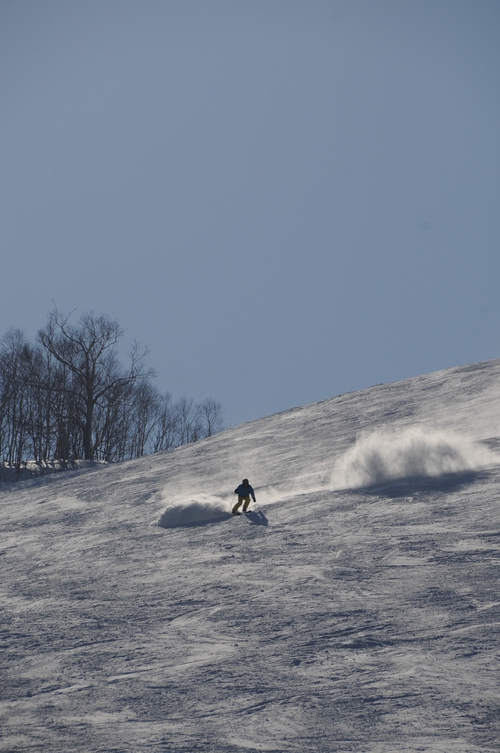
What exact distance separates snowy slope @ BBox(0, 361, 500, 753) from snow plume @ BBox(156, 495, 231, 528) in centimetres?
5

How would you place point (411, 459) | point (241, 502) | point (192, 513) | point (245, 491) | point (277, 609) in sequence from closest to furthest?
point (277, 609) < point (245, 491) < point (241, 502) < point (192, 513) < point (411, 459)

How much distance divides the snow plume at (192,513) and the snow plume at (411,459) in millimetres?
2976

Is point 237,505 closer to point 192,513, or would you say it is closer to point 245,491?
point 245,491

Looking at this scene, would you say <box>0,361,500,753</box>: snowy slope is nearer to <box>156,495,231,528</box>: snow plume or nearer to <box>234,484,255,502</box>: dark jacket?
<box>156,495,231,528</box>: snow plume

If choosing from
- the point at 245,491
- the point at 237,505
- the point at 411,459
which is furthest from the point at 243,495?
the point at 411,459

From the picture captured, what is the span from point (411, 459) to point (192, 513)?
556cm

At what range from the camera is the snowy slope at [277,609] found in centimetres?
739

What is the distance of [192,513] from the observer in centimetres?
1678

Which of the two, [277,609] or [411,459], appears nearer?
[277,609]

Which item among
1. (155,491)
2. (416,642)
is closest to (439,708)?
(416,642)

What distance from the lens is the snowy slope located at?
739cm

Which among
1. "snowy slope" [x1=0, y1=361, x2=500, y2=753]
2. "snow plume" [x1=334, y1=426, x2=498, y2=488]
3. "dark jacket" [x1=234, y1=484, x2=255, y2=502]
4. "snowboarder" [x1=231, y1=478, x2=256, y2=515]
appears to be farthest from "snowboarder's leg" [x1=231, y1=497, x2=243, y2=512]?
"snow plume" [x1=334, y1=426, x2=498, y2=488]

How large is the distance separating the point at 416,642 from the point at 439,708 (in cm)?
146

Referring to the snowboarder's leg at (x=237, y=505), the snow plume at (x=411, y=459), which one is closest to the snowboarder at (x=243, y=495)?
the snowboarder's leg at (x=237, y=505)
